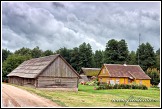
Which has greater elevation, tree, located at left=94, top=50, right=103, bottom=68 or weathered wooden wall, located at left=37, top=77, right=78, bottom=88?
tree, located at left=94, top=50, right=103, bottom=68

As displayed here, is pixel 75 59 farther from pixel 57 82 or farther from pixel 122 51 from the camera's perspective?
pixel 57 82

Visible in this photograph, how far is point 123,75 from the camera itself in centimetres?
5925

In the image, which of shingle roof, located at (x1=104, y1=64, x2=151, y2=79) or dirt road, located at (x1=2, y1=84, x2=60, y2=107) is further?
shingle roof, located at (x1=104, y1=64, x2=151, y2=79)

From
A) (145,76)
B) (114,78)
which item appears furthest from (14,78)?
(145,76)

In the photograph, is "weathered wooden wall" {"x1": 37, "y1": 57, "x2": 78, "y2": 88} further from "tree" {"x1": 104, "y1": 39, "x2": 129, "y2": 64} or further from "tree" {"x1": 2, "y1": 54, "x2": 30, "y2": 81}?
"tree" {"x1": 104, "y1": 39, "x2": 129, "y2": 64}

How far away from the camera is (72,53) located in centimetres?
9869

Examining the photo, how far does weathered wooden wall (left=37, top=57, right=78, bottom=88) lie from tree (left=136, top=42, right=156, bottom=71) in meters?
51.2

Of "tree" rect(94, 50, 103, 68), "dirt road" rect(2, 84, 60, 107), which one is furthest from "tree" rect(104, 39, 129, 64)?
"dirt road" rect(2, 84, 60, 107)

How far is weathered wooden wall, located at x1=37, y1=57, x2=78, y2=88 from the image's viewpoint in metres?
36.9

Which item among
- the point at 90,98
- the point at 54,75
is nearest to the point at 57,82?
the point at 54,75

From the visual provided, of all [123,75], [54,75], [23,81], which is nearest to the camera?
[54,75]

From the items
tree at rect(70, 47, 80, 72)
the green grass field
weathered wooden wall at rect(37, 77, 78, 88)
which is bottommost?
the green grass field

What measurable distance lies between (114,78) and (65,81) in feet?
74.4

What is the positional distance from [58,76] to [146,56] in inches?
2156
